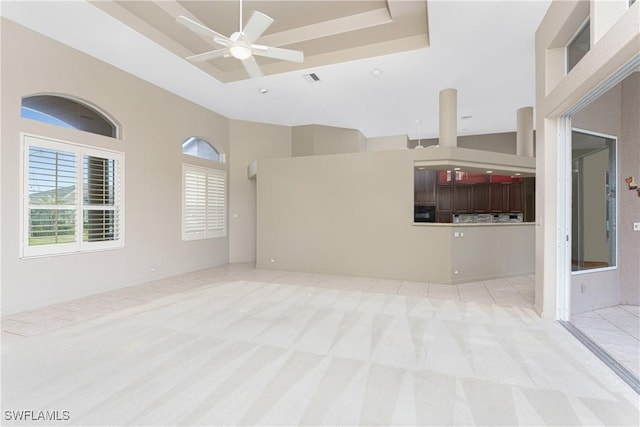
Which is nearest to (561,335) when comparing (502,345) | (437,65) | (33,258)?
(502,345)

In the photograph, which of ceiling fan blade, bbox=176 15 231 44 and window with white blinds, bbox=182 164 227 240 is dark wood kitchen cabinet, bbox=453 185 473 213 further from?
ceiling fan blade, bbox=176 15 231 44

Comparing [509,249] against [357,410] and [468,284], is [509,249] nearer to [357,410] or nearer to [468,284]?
[468,284]

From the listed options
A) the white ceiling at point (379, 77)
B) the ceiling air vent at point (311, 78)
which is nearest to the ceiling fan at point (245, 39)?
the white ceiling at point (379, 77)

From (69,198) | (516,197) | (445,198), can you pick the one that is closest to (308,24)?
(69,198)

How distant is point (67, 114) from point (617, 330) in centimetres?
769

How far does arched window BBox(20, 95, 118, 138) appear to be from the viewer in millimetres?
4301

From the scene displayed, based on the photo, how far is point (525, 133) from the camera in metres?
6.90

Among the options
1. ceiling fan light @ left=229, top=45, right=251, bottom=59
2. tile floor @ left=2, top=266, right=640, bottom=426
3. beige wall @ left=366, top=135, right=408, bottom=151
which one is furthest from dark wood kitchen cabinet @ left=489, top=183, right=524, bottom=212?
ceiling fan light @ left=229, top=45, right=251, bottom=59

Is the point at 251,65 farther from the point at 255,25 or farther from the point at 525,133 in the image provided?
the point at 525,133

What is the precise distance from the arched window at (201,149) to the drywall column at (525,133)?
693 centimetres

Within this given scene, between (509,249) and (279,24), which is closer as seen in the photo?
(279,24)

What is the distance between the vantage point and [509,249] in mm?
6199

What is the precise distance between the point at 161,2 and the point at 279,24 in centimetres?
161

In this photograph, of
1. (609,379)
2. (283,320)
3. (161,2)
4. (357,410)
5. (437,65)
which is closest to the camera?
(357,410)
